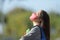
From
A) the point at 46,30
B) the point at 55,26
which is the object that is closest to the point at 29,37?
the point at 46,30

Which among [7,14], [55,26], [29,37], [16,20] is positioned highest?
[7,14]

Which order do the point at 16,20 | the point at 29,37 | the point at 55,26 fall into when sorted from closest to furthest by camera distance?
the point at 29,37 < the point at 55,26 < the point at 16,20

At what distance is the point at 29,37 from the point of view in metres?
2.82

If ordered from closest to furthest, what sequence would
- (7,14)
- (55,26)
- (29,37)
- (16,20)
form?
(29,37) → (55,26) → (16,20) → (7,14)

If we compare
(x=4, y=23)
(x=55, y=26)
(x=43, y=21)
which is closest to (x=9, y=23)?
(x=4, y=23)

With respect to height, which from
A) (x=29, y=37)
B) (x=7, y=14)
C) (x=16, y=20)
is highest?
(x=7, y=14)

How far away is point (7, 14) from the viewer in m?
12.7

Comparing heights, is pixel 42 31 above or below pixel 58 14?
below

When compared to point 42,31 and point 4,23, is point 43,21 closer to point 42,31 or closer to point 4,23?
point 42,31

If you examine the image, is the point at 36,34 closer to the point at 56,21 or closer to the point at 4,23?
the point at 56,21

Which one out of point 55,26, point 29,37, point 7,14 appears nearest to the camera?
point 29,37

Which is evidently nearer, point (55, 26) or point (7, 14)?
point (55, 26)

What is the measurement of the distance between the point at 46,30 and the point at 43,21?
11cm

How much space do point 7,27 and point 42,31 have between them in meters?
9.26
